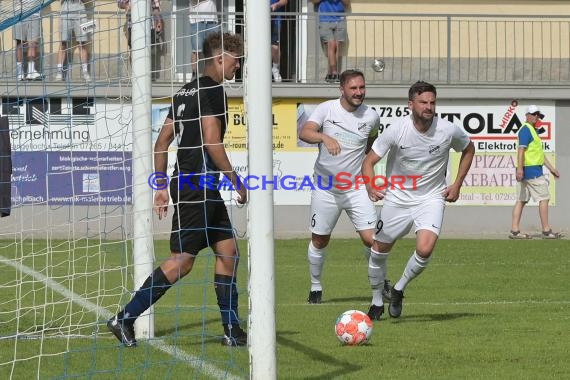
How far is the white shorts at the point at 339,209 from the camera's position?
12.4 meters

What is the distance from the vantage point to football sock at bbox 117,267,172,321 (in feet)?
29.1

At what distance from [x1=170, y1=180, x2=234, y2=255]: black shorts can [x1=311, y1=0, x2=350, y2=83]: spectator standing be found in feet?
52.6

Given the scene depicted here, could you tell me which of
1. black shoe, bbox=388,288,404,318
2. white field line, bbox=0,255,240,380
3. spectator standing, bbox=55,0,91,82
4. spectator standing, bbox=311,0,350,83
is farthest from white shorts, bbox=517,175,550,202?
black shoe, bbox=388,288,404,318

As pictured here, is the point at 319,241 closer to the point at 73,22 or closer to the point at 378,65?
the point at 73,22

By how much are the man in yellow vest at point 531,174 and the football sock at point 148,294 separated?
46.1ft

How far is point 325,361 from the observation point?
27.8 feet

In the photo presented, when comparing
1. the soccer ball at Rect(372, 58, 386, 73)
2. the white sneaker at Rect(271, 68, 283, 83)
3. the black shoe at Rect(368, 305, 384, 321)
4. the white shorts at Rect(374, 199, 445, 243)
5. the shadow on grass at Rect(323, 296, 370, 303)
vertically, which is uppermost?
the soccer ball at Rect(372, 58, 386, 73)

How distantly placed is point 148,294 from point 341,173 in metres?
4.08

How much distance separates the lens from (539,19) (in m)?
26.0

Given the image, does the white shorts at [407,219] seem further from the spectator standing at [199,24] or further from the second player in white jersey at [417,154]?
the spectator standing at [199,24]

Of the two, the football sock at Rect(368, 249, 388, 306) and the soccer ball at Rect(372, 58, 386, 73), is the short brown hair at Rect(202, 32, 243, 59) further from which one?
the soccer ball at Rect(372, 58, 386, 73)

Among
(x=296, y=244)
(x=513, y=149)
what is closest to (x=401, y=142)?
(x=296, y=244)

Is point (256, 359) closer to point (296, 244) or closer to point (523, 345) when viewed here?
point (523, 345)

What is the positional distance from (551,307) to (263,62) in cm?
576
